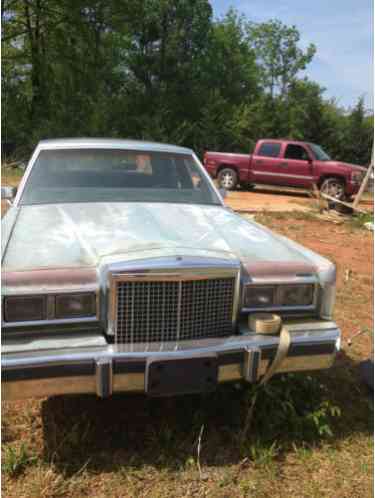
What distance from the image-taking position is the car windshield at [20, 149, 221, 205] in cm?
383

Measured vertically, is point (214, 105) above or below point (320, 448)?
above

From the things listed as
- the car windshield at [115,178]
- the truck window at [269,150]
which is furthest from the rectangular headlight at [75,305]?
the truck window at [269,150]

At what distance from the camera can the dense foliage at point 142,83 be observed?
2670cm

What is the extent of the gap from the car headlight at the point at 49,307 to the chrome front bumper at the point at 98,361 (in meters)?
0.11

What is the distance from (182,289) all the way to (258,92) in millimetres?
40532

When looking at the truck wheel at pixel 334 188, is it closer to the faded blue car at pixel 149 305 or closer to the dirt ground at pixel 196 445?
the dirt ground at pixel 196 445

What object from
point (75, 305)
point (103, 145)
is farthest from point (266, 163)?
point (75, 305)

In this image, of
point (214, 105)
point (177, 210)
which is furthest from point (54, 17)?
point (177, 210)

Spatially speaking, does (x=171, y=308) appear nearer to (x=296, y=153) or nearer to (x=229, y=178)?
(x=296, y=153)

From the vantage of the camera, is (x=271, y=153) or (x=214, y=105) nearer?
(x=271, y=153)

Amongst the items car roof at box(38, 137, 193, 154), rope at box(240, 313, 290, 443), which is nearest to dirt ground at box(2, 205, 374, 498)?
rope at box(240, 313, 290, 443)

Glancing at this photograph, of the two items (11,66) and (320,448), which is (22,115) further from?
(320,448)

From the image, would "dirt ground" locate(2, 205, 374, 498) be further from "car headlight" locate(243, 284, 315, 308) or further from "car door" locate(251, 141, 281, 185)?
"car door" locate(251, 141, 281, 185)

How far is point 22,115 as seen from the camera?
1031 inches
